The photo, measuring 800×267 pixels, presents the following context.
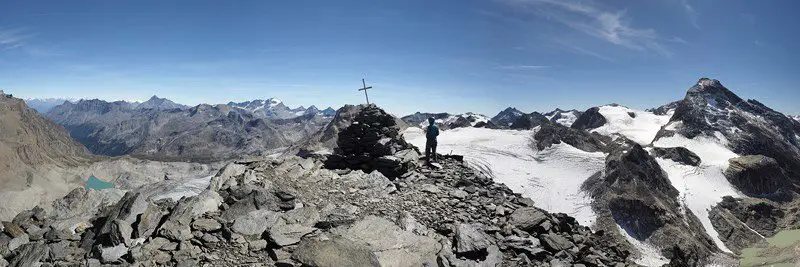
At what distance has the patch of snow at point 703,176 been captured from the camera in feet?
378

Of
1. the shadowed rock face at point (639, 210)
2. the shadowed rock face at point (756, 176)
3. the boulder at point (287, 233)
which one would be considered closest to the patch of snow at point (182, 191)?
the boulder at point (287, 233)

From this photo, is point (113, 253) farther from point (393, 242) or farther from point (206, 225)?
point (393, 242)

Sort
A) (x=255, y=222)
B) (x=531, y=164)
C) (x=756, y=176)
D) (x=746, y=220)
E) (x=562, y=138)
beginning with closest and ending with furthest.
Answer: (x=255, y=222), (x=531, y=164), (x=562, y=138), (x=746, y=220), (x=756, y=176)

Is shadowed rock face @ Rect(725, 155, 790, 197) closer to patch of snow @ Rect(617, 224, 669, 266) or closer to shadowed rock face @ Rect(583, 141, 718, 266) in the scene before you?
shadowed rock face @ Rect(583, 141, 718, 266)

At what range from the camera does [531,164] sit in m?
95.2

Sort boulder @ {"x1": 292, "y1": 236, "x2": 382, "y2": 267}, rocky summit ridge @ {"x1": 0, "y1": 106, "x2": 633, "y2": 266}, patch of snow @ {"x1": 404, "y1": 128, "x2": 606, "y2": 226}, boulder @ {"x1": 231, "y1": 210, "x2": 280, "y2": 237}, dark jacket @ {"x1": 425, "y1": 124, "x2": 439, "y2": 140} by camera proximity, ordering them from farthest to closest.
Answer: patch of snow @ {"x1": 404, "y1": 128, "x2": 606, "y2": 226} → dark jacket @ {"x1": 425, "y1": 124, "x2": 439, "y2": 140} → boulder @ {"x1": 231, "y1": 210, "x2": 280, "y2": 237} → rocky summit ridge @ {"x1": 0, "y1": 106, "x2": 633, "y2": 266} → boulder @ {"x1": 292, "y1": 236, "x2": 382, "y2": 267}

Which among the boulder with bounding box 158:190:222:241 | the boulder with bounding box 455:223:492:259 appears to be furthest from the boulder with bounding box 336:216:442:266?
the boulder with bounding box 158:190:222:241

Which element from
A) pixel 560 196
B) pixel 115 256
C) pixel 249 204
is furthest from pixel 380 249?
pixel 560 196

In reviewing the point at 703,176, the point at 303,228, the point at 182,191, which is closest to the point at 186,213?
the point at 303,228

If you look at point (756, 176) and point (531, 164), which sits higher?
point (531, 164)

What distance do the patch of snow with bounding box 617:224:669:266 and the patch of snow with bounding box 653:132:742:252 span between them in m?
33.6

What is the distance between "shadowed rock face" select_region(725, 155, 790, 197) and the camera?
139875 mm

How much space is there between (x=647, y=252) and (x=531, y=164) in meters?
28.0

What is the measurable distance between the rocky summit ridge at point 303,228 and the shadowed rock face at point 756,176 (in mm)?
157957
